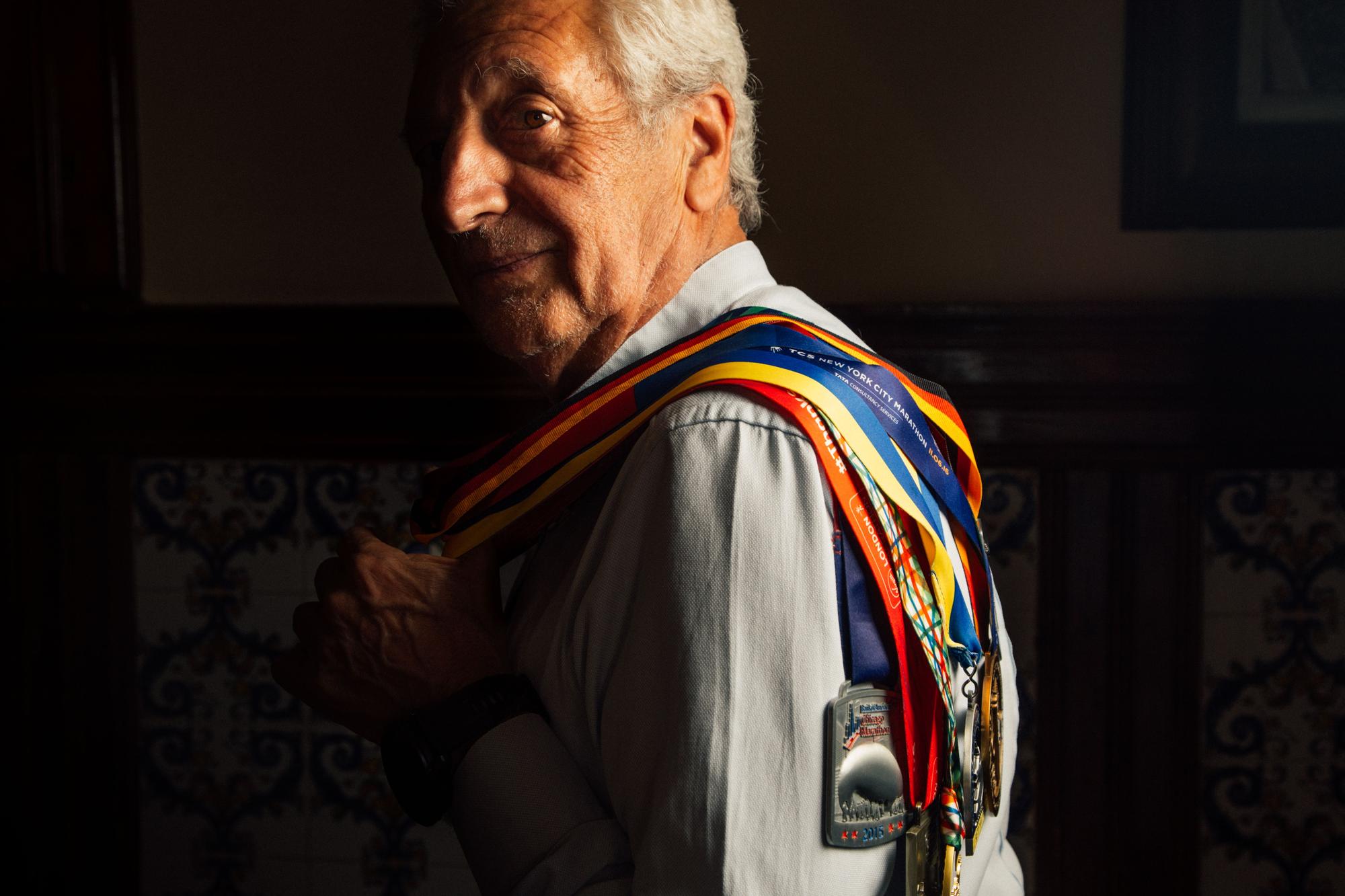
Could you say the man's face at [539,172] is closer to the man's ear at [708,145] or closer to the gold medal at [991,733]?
the man's ear at [708,145]

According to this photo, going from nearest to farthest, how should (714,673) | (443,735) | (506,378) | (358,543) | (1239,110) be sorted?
(714,673)
(443,735)
(358,543)
(1239,110)
(506,378)

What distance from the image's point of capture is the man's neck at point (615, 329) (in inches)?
32.1

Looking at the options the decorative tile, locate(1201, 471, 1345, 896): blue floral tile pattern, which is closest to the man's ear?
the decorative tile

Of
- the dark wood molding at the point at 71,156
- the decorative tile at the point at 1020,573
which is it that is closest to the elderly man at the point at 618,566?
the decorative tile at the point at 1020,573

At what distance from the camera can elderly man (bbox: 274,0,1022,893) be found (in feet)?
1.90

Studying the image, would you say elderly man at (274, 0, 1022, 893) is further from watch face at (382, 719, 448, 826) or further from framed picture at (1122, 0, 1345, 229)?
framed picture at (1122, 0, 1345, 229)

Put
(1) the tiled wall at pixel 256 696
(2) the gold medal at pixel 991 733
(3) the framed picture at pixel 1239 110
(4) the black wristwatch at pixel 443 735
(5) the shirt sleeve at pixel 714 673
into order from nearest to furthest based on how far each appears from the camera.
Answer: (5) the shirt sleeve at pixel 714 673 → (4) the black wristwatch at pixel 443 735 → (2) the gold medal at pixel 991 733 → (3) the framed picture at pixel 1239 110 → (1) the tiled wall at pixel 256 696

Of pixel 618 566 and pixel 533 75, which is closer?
pixel 618 566

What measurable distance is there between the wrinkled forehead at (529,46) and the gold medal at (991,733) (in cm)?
56

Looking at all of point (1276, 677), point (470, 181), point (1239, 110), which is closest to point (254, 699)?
point (470, 181)

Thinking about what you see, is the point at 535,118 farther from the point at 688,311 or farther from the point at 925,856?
the point at 925,856

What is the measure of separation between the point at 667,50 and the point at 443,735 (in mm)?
536

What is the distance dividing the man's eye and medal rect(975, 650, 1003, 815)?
21.2 inches

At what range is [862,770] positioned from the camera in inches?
23.6
